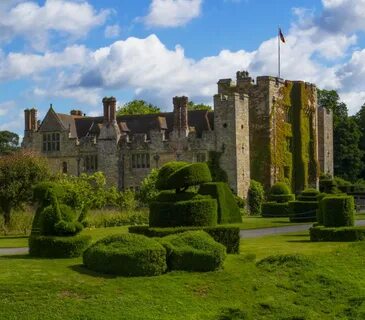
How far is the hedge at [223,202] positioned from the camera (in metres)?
33.2

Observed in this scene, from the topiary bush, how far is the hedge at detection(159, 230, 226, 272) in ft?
121

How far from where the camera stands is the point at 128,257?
59.4 ft

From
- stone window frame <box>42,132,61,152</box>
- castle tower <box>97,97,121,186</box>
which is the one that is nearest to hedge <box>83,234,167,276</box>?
castle tower <box>97,97,121,186</box>

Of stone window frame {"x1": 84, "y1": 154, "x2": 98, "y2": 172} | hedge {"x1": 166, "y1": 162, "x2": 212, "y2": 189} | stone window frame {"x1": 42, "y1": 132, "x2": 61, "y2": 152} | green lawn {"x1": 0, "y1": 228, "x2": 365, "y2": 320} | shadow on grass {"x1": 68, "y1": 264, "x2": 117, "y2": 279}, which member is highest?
stone window frame {"x1": 42, "y1": 132, "x2": 61, "y2": 152}

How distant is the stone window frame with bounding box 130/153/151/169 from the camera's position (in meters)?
60.2

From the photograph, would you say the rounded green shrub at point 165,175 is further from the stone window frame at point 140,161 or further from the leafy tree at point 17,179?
the stone window frame at point 140,161

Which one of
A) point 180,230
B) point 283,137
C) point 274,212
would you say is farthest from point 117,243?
point 283,137

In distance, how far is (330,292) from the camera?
19734 millimetres

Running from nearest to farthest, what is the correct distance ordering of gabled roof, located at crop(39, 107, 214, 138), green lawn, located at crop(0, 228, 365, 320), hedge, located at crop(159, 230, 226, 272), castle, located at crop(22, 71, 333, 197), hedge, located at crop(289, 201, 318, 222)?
1. green lawn, located at crop(0, 228, 365, 320)
2. hedge, located at crop(159, 230, 226, 272)
3. hedge, located at crop(289, 201, 318, 222)
4. castle, located at crop(22, 71, 333, 197)
5. gabled roof, located at crop(39, 107, 214, 138)

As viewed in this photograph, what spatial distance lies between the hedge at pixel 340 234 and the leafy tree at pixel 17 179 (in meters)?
18.2

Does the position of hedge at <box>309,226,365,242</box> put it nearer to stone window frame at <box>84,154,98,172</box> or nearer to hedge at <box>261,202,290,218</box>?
hedge at <box>261,202,290,218</box>

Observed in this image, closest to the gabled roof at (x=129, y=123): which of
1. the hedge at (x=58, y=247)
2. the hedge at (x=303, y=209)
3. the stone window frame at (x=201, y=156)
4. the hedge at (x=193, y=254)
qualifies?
the stone window frame at (x=201, y=156)

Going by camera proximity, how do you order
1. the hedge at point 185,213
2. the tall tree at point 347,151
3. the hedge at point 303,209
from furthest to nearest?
the tall tree at point 347,151 < the hedge at point 303,209 < the hedge at point 185,213

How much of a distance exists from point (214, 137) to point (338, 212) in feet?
90.1
